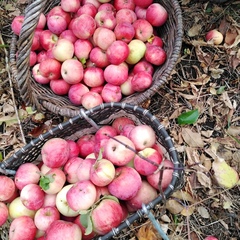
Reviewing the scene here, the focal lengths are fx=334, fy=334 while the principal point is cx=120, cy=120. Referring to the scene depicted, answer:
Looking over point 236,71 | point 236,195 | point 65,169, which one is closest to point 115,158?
point 65,169

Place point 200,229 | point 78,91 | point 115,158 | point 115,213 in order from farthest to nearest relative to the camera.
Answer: point 78,91 < point 200,229 < point 115,158 < point 115,213

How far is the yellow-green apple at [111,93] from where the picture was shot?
1.78m

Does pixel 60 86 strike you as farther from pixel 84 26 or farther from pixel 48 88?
pixel 84 26

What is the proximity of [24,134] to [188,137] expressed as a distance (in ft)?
3.14

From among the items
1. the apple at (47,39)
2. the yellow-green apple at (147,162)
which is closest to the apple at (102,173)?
the yellow-green apple at (147,162)

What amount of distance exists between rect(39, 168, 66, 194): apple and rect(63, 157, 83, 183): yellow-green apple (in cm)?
2

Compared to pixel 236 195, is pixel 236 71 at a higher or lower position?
higher

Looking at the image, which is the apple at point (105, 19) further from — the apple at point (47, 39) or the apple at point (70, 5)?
the apple at point (47, 39)

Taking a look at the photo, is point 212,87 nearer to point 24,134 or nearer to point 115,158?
point 115,158

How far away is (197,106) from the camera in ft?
6.51

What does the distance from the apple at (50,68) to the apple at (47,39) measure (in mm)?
158

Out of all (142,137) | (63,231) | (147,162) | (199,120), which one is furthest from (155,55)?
(63,231)

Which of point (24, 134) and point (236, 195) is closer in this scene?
point (236, 195)

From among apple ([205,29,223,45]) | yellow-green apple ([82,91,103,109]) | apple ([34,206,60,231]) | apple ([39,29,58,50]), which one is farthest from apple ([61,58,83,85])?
apple ([205,29,223,45])
